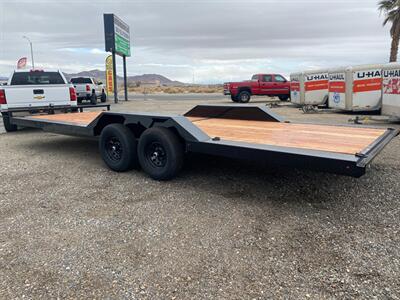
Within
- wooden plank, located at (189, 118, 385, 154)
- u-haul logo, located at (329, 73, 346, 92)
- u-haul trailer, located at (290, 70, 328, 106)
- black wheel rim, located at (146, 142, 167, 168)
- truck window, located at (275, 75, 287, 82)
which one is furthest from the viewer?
truck window, located at (275, 75, 287, 82)

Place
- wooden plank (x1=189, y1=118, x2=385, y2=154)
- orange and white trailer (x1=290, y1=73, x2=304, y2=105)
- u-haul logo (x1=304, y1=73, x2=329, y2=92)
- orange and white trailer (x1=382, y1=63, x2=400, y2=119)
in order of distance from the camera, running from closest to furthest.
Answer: wooden plank (x1=189, y1=118, x2=385, y2=154), orange and white trailer (x1=382, y1=63, x2=400, y2=119), u-haul logo (x1=304, y1=73, x2=329, y2=92), orange and white trailer (x1=290, y1=73, x2=304, y2=105)

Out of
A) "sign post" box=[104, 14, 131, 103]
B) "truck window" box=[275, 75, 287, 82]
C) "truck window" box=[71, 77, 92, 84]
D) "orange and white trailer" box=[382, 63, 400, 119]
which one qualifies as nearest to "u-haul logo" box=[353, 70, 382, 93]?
"orange and white trailer" box=[382, 63, 400, 119]

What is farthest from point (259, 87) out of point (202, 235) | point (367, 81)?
point (202, 235)

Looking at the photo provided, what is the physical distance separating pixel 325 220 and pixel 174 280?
1768 mm

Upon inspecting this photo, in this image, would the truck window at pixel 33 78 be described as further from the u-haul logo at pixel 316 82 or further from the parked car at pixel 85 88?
the parked car at pixel 85 88

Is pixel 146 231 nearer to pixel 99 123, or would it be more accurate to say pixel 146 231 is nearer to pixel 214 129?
pixel 214 129

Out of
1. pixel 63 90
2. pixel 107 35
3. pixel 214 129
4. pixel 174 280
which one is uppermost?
pixel 107 35

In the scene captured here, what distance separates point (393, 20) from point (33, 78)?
24459mm

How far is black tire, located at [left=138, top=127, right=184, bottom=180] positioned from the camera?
4.53 meters

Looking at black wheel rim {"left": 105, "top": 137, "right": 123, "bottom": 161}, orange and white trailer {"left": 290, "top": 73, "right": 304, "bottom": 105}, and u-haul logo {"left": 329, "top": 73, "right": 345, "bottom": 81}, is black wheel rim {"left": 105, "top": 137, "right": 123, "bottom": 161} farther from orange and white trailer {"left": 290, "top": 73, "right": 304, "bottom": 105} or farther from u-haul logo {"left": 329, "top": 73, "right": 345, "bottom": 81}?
orange and white trailer {"left": 290, "top": 73, "right": 304, "bottom": 105}

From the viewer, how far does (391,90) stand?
11.5 meters

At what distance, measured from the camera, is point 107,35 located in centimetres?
2375

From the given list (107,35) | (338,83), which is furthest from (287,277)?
(107,35)

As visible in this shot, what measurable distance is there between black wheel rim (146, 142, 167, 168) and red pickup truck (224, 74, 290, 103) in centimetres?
1828
